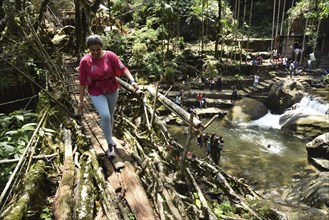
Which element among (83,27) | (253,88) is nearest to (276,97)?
(253,88)

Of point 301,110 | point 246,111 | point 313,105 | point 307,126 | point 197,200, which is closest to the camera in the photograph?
point 197,200

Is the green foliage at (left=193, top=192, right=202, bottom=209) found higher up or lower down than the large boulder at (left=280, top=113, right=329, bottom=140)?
higher up

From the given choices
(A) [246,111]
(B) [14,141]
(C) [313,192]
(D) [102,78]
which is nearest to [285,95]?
(A) [246,111]

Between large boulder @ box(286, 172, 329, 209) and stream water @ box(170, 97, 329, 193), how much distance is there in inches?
40.5

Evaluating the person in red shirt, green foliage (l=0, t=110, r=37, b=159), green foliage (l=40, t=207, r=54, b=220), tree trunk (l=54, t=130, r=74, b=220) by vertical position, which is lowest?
green foliage (l=40, t=207, r=54, b=220)

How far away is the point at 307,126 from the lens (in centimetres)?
1664

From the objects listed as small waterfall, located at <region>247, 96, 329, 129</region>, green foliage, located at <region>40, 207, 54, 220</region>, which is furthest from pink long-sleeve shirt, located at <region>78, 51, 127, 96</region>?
small waterfall, located at <region>247, 96, 329, 129</region>

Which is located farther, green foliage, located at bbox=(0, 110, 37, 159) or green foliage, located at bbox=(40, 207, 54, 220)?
green foliage, located at bbox=(0, 110, 37, 159)

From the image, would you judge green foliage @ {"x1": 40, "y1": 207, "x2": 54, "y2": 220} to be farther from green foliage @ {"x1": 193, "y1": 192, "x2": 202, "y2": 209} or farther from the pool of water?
the pool of water

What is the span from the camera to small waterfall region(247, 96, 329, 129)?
1844 cm

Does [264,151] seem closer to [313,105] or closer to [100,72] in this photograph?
[313,105]

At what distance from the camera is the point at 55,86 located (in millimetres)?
6691

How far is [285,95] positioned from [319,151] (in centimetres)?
762

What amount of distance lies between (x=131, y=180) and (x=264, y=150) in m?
13.2
